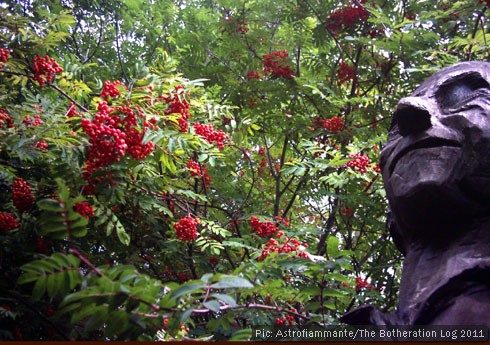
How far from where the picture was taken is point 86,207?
2.45 meters

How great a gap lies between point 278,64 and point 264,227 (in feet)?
6.59

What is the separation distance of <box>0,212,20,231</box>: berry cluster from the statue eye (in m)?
2.21

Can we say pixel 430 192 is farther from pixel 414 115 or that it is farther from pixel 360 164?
pixel 360 164

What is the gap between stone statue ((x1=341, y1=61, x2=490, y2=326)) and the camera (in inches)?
76.2

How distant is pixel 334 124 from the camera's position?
15.5ft

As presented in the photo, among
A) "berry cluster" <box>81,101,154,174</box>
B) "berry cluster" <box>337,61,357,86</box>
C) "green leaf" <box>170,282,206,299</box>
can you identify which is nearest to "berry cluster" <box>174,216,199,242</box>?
"berry cluster" <box>81,101,154,174</box>

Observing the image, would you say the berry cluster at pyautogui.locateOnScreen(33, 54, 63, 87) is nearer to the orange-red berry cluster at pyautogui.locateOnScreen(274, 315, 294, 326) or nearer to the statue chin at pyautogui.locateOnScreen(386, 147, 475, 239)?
the orange-red berry cluster at pyautogui.locateOnScreen(274, 315, 294, 326)

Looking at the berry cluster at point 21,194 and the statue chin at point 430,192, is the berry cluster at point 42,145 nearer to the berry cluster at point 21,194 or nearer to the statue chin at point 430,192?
the berry cluster at point 21,194

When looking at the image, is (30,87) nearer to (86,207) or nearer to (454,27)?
(86,207)

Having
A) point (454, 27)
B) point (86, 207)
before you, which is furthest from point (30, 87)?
point (454, 27)

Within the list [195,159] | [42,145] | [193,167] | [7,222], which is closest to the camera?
[7,222]

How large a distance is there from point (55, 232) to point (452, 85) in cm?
178

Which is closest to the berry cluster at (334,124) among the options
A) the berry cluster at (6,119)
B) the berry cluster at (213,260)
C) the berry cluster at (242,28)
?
the berry cluster at (242,28)

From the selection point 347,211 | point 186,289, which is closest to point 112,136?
point 186,289
